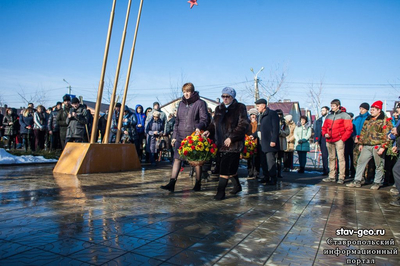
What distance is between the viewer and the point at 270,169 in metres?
7.88

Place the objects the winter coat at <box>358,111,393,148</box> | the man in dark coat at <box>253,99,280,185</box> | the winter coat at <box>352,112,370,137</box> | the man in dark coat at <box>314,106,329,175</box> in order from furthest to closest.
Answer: the man in dark coat at <box>314,106,329,175</box> < the winter coat at <box>352,112,370,137</box> < the man in dark coat at <box>253,99,280,185</box> < the winter coat at <box>358,111,393,148</box>

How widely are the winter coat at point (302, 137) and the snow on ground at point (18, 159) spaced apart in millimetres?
8730

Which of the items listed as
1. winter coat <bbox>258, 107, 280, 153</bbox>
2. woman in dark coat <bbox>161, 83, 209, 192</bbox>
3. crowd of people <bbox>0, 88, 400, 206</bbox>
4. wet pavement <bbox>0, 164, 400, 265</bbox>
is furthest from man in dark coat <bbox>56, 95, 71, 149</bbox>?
winter coat <bbox>258, 107, 280, 153</bbox>

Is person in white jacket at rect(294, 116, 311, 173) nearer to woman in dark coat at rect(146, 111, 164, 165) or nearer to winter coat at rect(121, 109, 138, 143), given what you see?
woman in dark coat at rect(146, 111, 164, 165)

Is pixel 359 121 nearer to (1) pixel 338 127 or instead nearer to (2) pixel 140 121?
(1) pixel 338 127

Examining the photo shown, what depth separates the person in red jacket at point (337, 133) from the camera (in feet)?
28.8

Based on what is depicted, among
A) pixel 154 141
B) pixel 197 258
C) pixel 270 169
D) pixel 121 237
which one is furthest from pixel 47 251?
pixel 154 141

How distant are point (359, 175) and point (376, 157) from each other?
631 mm

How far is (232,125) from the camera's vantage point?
5.92m

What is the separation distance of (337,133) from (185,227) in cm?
641

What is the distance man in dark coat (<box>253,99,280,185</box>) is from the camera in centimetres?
787

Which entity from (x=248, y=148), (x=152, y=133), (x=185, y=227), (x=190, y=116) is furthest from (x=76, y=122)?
(x=185, y=227)

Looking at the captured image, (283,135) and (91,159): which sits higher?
(283,135)

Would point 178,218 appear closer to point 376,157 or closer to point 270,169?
point 270,169
